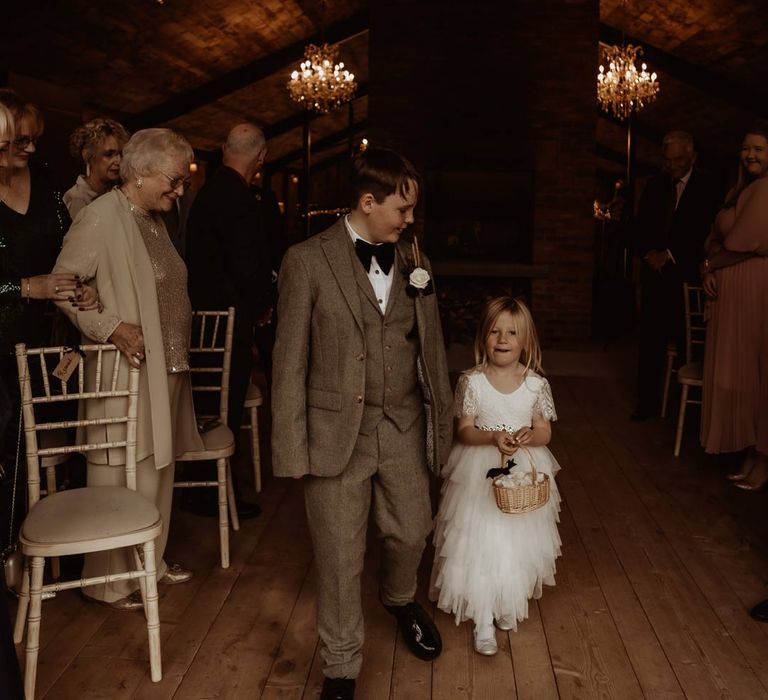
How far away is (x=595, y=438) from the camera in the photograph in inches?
211

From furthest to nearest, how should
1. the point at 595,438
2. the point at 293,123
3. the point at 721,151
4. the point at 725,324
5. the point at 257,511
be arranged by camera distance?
the point at 293,123
the point at 721,151
the point at 595,438
the point at 725,324
the point at 257,511

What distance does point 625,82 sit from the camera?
9.15 m

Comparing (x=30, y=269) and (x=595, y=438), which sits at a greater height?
(x=30, y=269)

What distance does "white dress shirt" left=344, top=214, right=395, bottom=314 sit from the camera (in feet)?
7.74

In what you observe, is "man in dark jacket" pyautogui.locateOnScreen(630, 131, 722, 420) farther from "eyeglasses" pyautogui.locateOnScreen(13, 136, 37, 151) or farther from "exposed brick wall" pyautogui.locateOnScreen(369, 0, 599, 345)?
"eyeglasses" pyautogui.locateOnScreen(13, 136, 37, 151)

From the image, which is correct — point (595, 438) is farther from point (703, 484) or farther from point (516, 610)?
point (516, 610)

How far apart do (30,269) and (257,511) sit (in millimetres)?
1598

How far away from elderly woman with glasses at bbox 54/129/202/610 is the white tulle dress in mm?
1007

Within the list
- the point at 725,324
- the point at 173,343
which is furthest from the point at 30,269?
the point at 725,324

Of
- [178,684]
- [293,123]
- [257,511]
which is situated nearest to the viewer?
[178,684]

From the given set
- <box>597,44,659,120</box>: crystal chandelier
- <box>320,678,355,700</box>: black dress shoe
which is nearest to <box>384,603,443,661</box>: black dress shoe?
<box>320,678,355,700</box>: black dress shoe

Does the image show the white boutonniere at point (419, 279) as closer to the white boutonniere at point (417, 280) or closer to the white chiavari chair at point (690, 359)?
the white boutonniere at point (417, 280)

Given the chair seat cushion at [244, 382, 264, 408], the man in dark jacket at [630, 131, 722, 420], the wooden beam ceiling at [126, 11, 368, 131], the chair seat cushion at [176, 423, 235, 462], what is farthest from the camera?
the wooden beam ceiling at [126, 11, 368, 131]

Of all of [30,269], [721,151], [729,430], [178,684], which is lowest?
[178,684]
